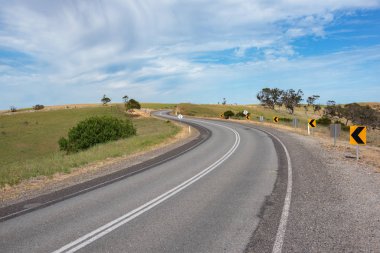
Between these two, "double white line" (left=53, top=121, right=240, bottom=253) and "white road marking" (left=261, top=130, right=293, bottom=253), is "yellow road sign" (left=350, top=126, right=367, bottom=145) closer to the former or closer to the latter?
"white road marking" (left=261, top=130, right=293, bottom=253)

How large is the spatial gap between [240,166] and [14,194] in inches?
344

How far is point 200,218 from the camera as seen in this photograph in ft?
25.3

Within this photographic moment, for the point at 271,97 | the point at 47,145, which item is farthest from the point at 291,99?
the point at 47,145

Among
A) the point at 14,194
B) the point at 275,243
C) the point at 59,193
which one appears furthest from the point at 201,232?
the point at 14,194

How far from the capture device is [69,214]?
8.44 m

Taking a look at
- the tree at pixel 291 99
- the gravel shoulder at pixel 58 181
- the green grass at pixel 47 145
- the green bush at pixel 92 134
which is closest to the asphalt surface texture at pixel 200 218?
the gravel shoulder at pixel 58 181

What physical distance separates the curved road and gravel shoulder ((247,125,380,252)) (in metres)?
0.45

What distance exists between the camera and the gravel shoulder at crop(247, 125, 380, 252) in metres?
6.00

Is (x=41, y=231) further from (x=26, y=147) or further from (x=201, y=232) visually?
(x=26, y=147)

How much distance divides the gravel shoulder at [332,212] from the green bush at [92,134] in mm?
21615

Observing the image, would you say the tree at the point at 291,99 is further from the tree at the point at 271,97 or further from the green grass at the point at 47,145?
the green grass at the point at 47,145

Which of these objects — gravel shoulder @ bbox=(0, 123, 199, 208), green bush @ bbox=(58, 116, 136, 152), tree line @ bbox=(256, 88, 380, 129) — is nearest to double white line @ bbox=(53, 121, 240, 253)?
gravel shoulder @ bbox=(0, 123, 199, 208)

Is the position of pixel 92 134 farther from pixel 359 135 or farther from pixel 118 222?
pixel 118 222

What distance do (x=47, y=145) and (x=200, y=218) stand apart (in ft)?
166
